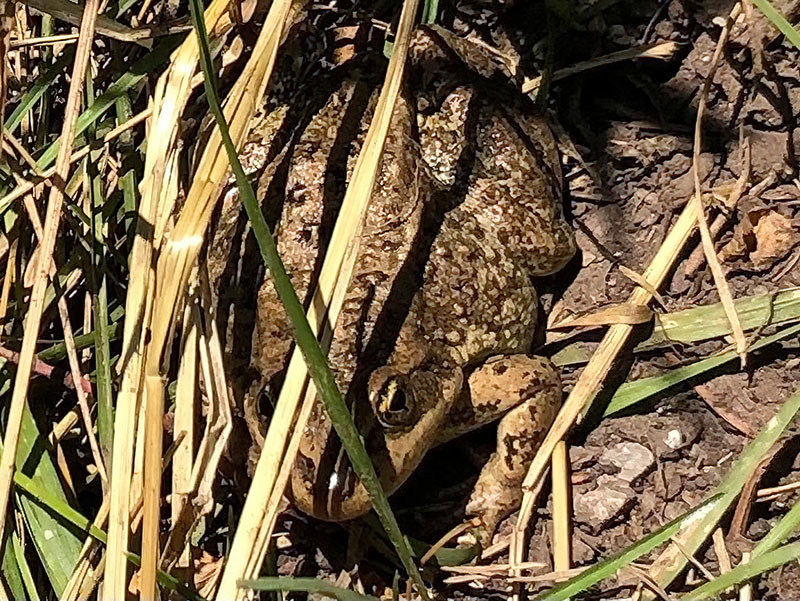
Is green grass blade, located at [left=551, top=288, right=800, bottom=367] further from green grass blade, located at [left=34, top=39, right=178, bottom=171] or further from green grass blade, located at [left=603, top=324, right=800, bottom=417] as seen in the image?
green grass blade, located at [left=34, top=39, right=178, bottom=171]

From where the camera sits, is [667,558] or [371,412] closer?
[371,412]

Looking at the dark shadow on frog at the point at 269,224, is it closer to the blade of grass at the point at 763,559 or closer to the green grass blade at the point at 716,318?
the green grass blade at the point at 716,318

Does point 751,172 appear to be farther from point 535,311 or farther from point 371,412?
point 371,412

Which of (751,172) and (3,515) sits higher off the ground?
(751,172)

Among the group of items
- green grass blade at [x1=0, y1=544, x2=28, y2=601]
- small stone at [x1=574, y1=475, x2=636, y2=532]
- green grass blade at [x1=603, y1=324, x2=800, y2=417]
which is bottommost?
green grass blade at [x1=0, y1=544, x2=28, y2=601]

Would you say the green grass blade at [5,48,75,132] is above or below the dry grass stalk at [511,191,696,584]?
above

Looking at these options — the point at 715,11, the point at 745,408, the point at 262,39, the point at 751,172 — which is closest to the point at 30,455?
the point at 262,39

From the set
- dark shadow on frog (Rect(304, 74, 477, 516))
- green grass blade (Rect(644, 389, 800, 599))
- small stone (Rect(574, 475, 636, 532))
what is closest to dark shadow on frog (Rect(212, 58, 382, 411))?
dark shadow on frog (Rect(304, 74, 477, 516))
